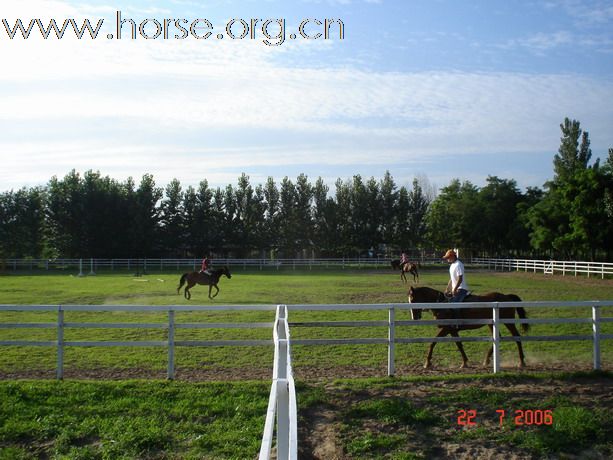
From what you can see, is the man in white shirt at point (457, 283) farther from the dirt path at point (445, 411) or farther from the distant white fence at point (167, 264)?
the distant white fence at point (167, 264)

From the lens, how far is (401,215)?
260 ft

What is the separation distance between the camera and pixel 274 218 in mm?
76250

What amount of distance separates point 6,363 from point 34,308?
2.32 meters

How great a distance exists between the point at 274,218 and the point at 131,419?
70.0 meters

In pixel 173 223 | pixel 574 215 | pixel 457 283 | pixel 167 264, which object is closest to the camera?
pixel 457 283

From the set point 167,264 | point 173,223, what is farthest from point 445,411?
point 173,223

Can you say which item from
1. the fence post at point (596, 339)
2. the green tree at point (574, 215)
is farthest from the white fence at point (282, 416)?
the green tree at point (574, 215)

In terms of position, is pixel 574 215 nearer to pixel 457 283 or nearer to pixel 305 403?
pixel 457 283

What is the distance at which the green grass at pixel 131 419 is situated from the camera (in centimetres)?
563

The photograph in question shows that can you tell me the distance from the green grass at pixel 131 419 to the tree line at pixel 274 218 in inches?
2122

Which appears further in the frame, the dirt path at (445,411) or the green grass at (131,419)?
the green grass at (131,419)

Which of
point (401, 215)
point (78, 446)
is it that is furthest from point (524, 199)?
point (78, 446)
